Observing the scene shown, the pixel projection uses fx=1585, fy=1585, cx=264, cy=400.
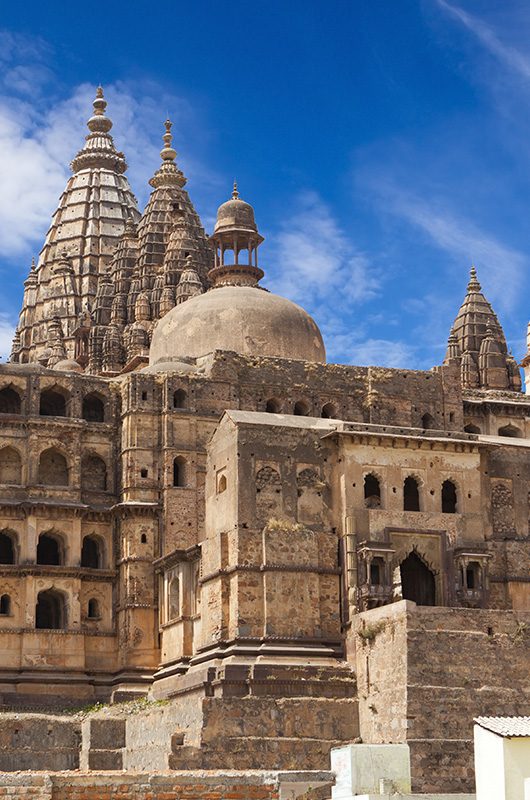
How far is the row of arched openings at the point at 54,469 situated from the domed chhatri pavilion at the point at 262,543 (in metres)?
0.07

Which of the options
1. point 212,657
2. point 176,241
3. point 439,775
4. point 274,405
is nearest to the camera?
point 439,775

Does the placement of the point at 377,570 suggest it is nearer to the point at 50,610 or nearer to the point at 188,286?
the point at 50,610

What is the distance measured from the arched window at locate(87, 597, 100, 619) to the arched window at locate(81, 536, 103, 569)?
1208 mm

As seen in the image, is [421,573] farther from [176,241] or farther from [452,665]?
[176,241]

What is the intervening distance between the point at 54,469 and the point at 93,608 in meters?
4.54

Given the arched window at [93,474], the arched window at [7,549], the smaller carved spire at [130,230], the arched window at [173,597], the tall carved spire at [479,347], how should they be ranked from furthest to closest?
the smaller carved spire at [130,230] → the tall carved spire at [479,347] → the arched window at [93,474] → the arched window at [7,549] → the arched window at [173,597]

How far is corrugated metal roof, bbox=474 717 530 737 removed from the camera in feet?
84.6

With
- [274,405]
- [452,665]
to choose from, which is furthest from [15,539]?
[452,665]

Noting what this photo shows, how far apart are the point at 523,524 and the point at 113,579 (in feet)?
41.1

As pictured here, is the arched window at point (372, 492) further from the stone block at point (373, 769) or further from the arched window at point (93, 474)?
the stone block at point (373, 769)

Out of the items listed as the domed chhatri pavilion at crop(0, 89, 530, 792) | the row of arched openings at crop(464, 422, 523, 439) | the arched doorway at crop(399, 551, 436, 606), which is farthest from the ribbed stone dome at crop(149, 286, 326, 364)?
the arched doorway at crop(399, 551, 436, 606)

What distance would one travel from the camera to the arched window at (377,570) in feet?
139

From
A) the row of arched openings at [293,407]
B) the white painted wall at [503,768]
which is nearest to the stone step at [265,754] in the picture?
the white painted wall at [503,768]

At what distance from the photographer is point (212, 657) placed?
138 feet
